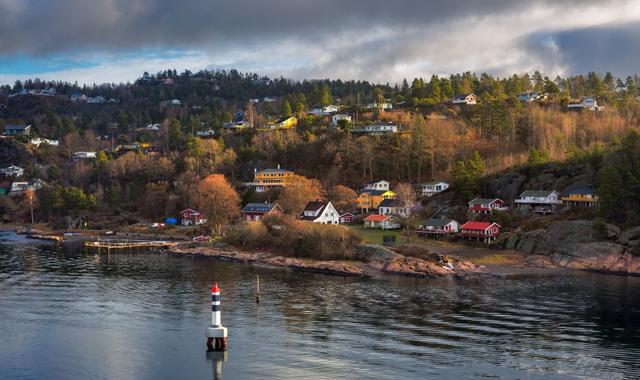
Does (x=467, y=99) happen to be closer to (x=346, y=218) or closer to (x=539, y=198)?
(x=346, y=218)

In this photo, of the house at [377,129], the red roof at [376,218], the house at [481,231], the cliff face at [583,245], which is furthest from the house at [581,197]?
the house at [377,129]

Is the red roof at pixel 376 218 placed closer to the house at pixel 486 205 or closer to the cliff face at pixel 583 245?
the house at pixel 486 205

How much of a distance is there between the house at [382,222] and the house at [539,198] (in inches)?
466

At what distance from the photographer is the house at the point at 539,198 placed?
59844 mm

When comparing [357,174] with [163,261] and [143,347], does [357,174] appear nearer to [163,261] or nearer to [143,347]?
[163,261]

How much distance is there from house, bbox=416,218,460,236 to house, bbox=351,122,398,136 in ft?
118

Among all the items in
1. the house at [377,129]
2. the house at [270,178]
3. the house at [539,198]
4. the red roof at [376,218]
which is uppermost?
the house at [377,129]

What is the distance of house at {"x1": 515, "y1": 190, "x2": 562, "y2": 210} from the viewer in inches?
2356

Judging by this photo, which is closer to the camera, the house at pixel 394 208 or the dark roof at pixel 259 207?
the house at pixel 394 208

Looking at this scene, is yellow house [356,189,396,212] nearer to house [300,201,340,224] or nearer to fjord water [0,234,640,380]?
house [300,201,340,224]

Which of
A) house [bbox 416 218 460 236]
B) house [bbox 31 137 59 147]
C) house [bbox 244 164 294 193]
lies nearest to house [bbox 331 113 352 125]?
house [bbox 244 164 294 193]

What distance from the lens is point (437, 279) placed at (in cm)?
4372

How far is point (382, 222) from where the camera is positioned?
206 feet


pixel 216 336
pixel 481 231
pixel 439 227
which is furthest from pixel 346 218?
pixel 216 336
